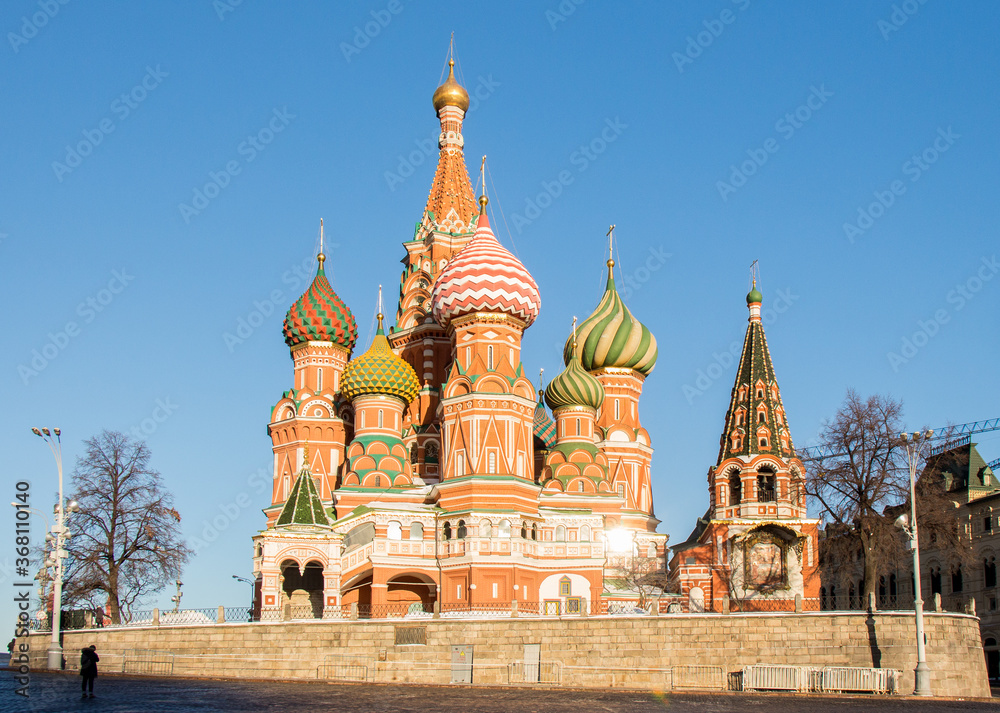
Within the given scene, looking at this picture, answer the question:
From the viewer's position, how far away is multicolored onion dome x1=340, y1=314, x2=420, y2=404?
43938mm

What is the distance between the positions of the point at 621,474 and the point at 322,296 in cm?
1435

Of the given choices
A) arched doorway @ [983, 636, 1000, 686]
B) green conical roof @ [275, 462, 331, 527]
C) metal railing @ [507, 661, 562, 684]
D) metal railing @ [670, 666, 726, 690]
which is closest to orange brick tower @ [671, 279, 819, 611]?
arched doorway @ [983, 636, 1000, 686]

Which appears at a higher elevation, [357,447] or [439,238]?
[439,238]

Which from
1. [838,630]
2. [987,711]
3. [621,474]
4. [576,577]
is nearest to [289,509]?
[576,577]

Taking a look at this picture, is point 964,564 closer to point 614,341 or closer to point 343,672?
point 614,341

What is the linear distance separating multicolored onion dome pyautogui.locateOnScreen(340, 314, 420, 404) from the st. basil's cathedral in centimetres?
6

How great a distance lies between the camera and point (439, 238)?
1987 inches

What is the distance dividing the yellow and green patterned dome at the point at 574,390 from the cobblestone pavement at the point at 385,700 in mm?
20739

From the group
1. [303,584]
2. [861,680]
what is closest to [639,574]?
[303,584]

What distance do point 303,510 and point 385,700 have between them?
17.0 m

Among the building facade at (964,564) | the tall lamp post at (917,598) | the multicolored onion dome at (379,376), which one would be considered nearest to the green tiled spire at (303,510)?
the multicolored onion dome at (379,376)

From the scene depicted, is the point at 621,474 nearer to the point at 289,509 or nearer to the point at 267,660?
the point at 289,509

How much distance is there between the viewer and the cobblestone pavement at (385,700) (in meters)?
19.9

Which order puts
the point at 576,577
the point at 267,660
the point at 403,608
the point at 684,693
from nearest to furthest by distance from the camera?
1. the point at 684,693
2. the point at 267,660
3. the point at 403,608
4. the point at 576,577
